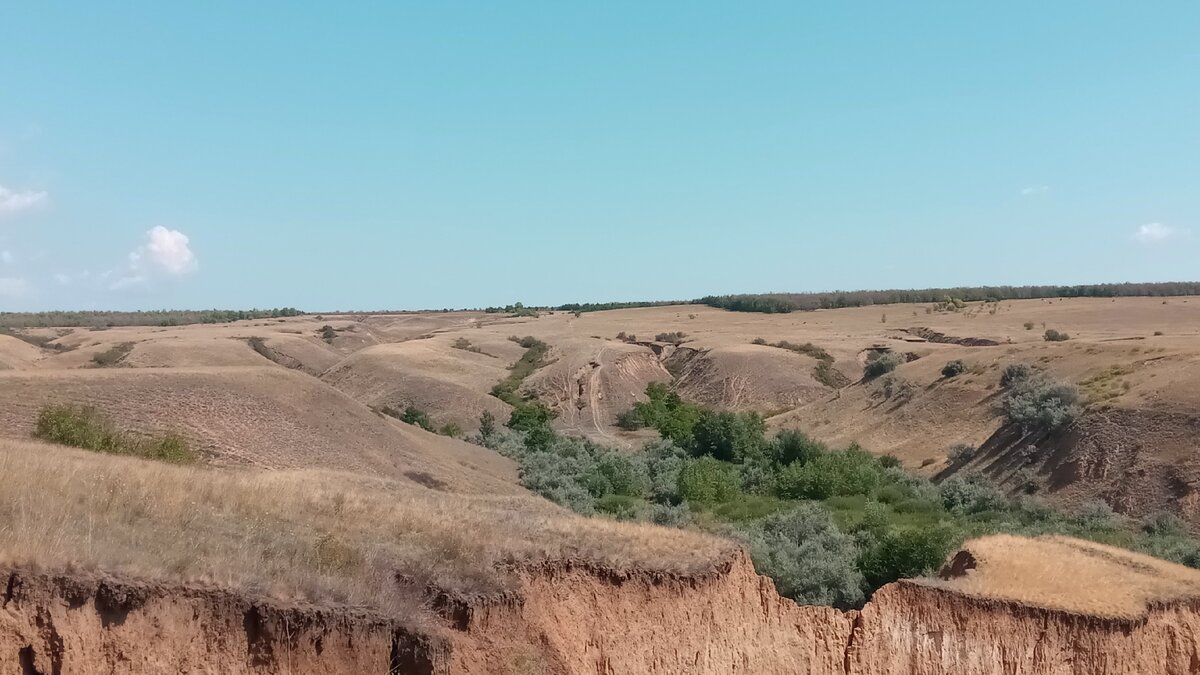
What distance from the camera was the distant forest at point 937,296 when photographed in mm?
132125

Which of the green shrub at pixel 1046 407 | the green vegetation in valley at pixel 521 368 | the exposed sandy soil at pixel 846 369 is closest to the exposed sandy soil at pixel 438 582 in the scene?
the exposed sandy soil at pixel 846 369

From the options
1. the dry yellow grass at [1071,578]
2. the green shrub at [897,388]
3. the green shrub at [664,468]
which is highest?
the dry yellow grass at [1071,578]

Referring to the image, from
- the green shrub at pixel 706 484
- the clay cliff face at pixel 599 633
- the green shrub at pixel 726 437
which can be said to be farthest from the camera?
the green shrub at pixel 726 437

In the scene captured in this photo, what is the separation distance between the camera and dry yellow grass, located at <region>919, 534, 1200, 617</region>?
1477cm

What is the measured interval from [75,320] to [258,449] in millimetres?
150098

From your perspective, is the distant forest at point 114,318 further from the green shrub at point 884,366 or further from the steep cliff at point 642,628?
the steep cliff at point 642,628

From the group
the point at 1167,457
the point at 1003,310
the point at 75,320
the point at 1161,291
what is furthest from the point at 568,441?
the point at 75,320

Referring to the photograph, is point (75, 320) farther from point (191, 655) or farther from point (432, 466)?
point (191, 655)

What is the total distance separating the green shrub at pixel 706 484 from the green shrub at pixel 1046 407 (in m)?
12.9

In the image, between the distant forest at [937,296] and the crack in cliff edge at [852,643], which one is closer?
the crack in cliff edge at [852,643]

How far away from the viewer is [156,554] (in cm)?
972

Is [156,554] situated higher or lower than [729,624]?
higher

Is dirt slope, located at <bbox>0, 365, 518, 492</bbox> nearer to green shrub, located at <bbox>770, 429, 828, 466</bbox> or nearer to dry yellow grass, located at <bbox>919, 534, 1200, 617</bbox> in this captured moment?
green shrub, located at <bbox>770, 429, 828, 466</bbox>

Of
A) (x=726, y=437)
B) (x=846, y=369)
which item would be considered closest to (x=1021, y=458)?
(x=726, y=437)
